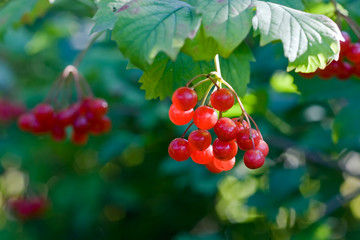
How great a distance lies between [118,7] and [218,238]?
1947mm

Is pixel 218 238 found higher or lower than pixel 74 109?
lower

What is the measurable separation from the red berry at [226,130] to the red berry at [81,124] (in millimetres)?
975

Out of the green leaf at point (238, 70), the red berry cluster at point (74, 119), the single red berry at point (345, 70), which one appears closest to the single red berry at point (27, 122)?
the red berry cluster at point (74, 119)

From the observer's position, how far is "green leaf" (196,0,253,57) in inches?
42.3

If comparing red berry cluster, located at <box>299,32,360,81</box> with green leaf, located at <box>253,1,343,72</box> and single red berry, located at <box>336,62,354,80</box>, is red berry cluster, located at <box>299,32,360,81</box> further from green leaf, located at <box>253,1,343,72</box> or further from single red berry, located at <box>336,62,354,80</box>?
green leaf, located at <box>253,1,343,72</box>

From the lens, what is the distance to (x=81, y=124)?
196 centimetres

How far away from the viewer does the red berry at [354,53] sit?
4.96 feet

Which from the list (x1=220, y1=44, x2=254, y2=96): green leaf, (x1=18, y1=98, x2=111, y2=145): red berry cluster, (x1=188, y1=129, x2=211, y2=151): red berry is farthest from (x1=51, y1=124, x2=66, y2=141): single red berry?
(x1=188, y1=129, x2=211, y2=151): red berry

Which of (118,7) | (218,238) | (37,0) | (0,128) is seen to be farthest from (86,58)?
(118,7)

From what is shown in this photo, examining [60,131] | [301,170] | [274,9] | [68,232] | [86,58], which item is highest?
[274,9]

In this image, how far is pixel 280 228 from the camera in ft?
9.89

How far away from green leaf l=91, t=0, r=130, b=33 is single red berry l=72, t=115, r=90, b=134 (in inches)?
29.9

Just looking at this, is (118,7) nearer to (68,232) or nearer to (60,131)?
(60,131)

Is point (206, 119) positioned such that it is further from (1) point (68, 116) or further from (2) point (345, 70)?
(1) point (68, 116)
